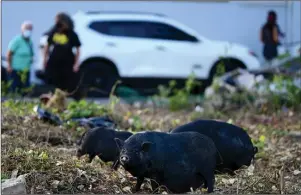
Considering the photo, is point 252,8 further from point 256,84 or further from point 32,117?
point 32,117

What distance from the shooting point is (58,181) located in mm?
5676

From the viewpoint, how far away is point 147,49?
1778 centimetres

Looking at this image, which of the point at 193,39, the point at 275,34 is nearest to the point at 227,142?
the point at 193,39

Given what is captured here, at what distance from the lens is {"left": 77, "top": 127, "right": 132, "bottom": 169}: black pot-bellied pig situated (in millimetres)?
A: 6742

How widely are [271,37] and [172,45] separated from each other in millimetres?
2280

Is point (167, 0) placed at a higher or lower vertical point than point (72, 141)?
higher

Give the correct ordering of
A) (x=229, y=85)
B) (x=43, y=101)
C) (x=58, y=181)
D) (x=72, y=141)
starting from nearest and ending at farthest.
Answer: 1. (x=58, y=181)
2. (x=72, y=141)
3. (x=43, y=101)
4. (x=229, y=85)

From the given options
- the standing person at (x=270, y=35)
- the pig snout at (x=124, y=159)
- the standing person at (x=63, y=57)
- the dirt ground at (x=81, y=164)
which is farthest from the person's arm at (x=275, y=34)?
the pig snout at (x=124, y=159)

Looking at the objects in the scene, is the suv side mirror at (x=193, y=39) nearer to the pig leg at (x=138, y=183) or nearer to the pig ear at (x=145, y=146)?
the pig leg at (x=138, y=183)

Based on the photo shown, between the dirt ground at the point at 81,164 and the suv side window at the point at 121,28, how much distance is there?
8.14 metres

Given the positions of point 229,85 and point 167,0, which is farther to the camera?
point 167,0

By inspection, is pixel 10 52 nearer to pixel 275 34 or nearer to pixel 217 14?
pixel 217 14

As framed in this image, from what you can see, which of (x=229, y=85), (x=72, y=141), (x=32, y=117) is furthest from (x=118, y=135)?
(x=229, y=85)

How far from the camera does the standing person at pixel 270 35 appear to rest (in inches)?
718
